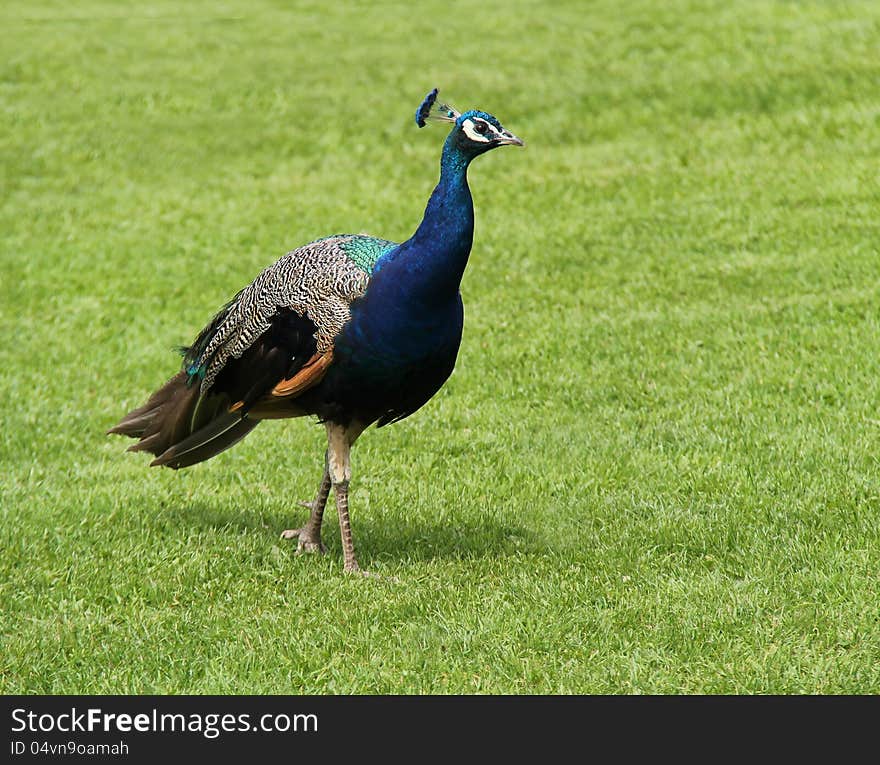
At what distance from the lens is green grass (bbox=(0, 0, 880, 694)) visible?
6.30m

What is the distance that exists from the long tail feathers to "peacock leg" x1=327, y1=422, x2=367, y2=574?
0.65 metres

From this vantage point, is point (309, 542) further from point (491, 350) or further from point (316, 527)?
point (491, 350)

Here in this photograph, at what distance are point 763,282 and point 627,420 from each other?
135 inches

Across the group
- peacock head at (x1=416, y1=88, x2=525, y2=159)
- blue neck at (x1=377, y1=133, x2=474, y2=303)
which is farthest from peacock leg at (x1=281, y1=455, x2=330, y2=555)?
peacock head at (x1=416, y1=88, x2=525, y2=159)

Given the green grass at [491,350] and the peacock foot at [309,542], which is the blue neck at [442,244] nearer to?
the green grass at [491,350]

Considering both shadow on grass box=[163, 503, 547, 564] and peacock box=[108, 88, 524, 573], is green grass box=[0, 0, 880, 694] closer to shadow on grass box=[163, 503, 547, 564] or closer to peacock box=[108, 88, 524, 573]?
shadow on grass box=[163, 503, 547, 564]

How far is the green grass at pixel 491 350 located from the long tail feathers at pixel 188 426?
452 millimetres

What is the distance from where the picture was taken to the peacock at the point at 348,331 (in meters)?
6.73

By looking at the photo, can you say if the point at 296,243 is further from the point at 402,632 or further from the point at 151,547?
the point at 402,632

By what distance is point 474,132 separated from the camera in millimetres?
6805

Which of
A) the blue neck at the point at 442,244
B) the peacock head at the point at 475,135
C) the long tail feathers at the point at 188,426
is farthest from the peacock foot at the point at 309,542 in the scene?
the peacock head at the point at 475,135

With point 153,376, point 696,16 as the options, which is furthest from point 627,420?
point 696,16

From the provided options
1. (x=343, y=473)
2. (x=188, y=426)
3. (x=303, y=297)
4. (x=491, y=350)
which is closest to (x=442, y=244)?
(x=303, y=297)
